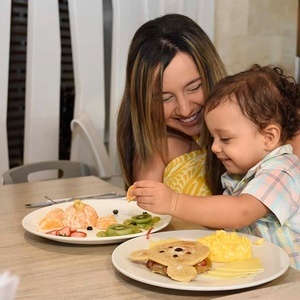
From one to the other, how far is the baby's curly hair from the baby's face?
0.02 metres

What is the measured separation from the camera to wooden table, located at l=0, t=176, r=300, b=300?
2.89 ft

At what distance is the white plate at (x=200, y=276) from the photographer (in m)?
0.86

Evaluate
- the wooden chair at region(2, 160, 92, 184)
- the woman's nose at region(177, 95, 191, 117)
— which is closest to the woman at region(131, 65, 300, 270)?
the woman's nose at region(177, 95, 191, 117)

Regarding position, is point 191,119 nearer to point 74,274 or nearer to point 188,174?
point 188,174

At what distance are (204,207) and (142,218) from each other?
0.16 m

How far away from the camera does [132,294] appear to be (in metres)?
0.89

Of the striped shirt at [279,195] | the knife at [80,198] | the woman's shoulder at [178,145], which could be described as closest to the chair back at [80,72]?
the woman's shoulder at [178,145]

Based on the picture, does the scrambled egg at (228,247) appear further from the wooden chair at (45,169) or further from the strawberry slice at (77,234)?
the wooden chair at (45,169)

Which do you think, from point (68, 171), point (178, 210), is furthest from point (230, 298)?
point (68, 171)

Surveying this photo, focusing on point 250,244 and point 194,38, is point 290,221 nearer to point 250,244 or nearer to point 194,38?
point 250,244

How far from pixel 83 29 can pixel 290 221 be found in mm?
1829

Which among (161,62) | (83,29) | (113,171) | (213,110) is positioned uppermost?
(83,29)

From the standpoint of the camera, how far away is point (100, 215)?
1379 mm

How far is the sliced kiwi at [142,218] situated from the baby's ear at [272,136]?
0.33 metres
